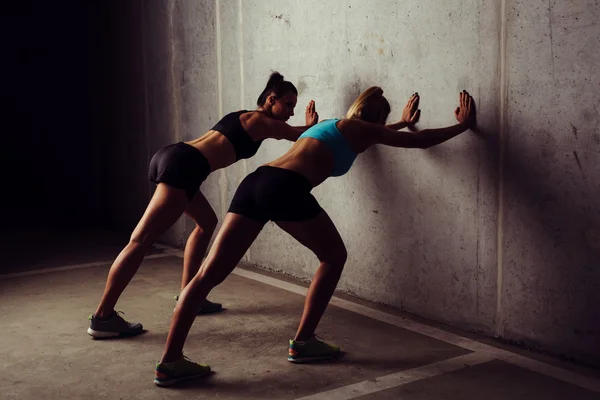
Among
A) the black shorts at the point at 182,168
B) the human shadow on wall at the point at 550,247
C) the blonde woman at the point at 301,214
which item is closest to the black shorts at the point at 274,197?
the blonde woman at the point at 301,214

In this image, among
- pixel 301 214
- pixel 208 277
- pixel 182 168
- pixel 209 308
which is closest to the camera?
pixel 208 277

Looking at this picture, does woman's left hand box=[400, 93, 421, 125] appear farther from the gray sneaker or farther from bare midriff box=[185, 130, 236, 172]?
the gray sneaker

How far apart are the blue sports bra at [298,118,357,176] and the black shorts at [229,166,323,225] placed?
23cm

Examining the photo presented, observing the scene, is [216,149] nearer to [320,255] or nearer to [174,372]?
[320,255]

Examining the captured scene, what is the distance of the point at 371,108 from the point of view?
12.0 ft

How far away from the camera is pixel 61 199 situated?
9.71 meters

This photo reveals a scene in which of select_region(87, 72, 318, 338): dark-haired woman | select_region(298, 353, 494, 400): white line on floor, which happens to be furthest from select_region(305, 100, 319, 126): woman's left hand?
select_region(298, 353, 494, 400): white line on floor

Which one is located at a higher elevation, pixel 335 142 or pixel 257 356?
pixel 335 142

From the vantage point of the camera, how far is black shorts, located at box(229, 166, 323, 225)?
10.9 ft

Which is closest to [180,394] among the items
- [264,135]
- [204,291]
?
[204,291]

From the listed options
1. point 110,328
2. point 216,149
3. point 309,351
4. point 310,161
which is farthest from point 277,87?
point 110,328

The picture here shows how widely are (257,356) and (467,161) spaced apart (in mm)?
1653

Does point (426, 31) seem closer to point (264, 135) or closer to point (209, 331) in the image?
point (264, 135)

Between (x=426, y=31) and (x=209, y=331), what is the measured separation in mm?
2279
